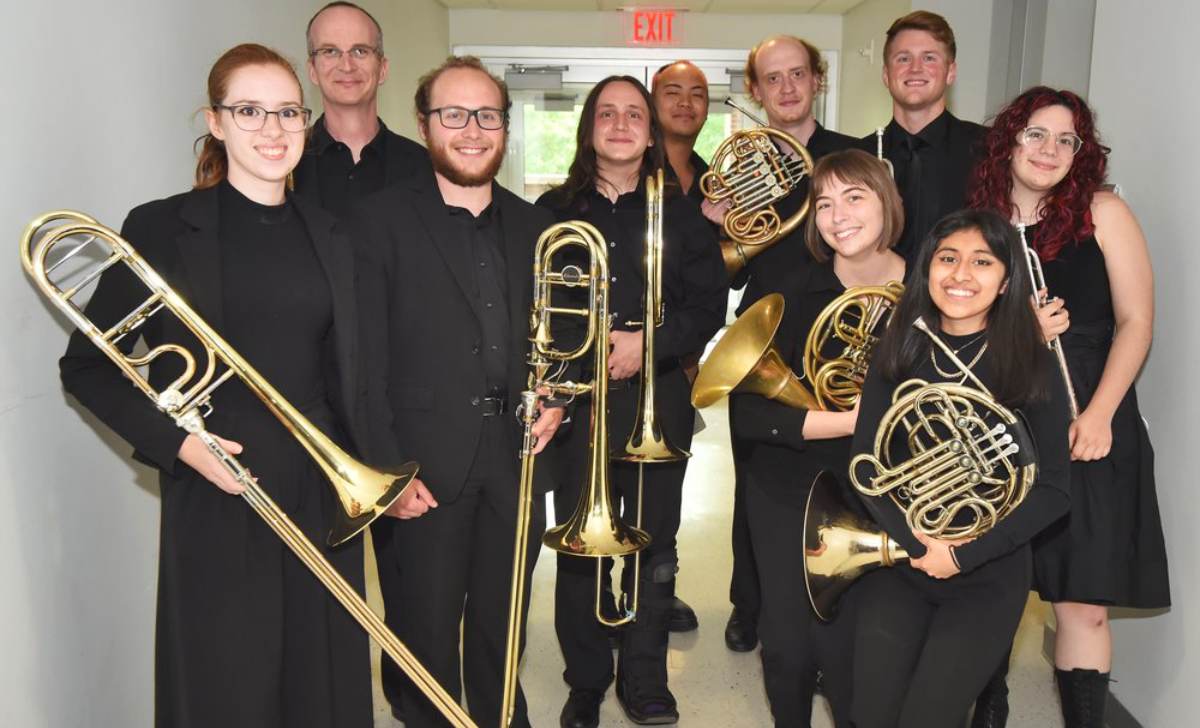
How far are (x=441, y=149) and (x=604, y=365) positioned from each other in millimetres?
647

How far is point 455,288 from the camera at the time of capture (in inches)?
96.2

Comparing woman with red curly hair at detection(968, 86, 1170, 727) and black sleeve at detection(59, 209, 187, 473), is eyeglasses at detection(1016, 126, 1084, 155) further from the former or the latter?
black sleeve at detection(59, 209, 187, 473)

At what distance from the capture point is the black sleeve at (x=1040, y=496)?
2092 millimetres

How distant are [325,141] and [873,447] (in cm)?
197

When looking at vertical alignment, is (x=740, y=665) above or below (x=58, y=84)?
below

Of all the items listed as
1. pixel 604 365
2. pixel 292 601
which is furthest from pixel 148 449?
pixel 604 365

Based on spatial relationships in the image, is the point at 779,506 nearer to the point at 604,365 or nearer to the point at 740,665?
the point at 604,365

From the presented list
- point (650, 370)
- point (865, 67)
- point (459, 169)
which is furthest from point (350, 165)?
point (865, 67)

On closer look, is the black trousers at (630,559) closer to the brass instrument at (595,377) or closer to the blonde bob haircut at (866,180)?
the brass instrument at (595,377)

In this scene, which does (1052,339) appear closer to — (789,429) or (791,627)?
(789,429)

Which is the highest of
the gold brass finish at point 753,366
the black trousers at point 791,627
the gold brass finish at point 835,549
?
the gold brass finish at point 753,366

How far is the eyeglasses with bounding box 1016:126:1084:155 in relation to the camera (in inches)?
102

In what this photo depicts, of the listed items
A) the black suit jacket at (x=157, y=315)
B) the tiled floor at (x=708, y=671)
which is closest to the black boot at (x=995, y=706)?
the tiled floor at (x=708, y=671)

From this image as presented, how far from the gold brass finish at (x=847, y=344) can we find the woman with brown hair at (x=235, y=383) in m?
1.09
